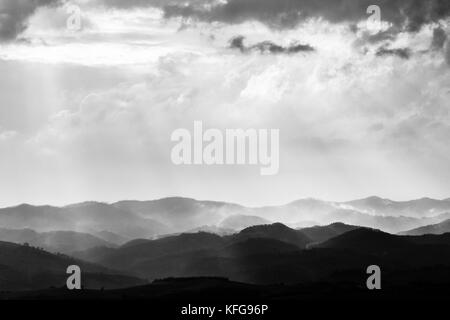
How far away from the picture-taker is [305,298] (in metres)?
125
